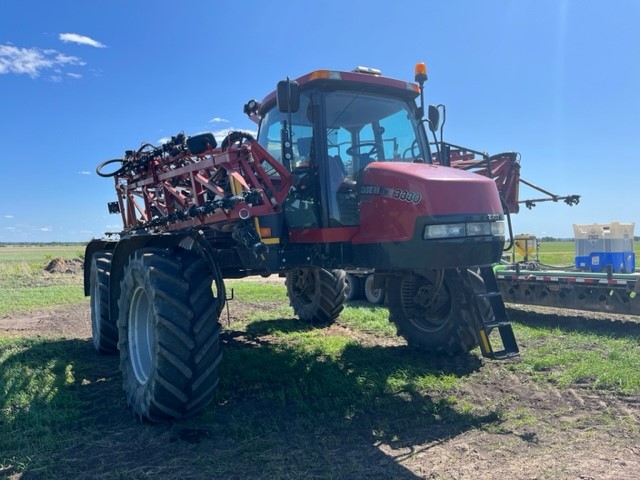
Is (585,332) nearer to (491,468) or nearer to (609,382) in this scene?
(609,382)

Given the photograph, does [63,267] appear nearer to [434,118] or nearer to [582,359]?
[434,118]

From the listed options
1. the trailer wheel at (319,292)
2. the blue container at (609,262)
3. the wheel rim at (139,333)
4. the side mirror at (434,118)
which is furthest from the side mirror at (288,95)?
the blue container at (609,262)

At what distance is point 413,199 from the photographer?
14.5 feet

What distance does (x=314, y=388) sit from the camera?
526 cm

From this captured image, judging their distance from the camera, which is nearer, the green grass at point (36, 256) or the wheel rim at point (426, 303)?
the wheel rim at point (426, 303)

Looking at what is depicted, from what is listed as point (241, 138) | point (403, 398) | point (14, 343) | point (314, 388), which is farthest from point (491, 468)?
point (14, 343)

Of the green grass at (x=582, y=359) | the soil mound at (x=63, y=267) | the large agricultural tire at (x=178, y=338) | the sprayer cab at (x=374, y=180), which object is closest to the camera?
the large agricultural tire at (x=178, y=338)

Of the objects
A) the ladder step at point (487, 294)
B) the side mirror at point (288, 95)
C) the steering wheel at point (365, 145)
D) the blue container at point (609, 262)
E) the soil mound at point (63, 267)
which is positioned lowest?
the ladder step at point (487, 294)

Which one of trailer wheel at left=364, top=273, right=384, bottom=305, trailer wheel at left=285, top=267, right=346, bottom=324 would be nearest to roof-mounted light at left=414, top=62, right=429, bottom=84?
trailer wheel at left=285, top=267, right=346, bottom=324

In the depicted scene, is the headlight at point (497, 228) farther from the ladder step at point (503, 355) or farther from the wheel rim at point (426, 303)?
the wheel rim at point (426, 303)

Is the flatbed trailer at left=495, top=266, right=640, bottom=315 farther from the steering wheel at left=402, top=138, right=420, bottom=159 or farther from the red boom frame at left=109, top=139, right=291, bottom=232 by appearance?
the red boom frame at left=109, top=139, right=291, bottom=232

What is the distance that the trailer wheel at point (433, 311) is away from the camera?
5727 millimetres

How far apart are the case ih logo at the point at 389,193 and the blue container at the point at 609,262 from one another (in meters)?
6.12

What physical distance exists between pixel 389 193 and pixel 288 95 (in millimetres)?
1186
